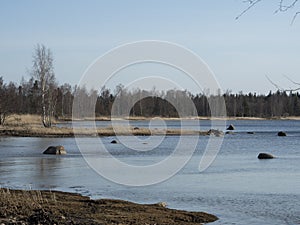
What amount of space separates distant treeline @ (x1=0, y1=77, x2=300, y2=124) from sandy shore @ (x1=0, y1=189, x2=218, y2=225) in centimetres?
5273

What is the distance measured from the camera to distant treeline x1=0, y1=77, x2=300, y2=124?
84719mm

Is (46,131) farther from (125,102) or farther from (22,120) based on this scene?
(125,102)

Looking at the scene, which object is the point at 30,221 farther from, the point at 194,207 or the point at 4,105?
the point at 4,105

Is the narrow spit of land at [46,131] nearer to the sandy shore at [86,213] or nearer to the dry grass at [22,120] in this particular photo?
the dry grass at [22,120]

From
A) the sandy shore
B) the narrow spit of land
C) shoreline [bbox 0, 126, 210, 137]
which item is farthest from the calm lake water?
the narrow spit of land

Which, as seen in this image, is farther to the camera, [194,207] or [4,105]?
[4,105]

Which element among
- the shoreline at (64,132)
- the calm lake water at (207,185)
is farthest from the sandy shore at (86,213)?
the shoreline at (64,132)

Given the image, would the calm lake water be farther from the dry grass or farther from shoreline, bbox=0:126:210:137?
the dry grass

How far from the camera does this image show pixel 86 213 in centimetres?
1536

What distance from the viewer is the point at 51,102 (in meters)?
77.4

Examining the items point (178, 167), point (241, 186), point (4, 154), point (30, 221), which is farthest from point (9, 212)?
point (4, 154)

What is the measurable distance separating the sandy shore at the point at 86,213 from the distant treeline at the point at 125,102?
5273cm

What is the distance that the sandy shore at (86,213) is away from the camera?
1351 cm

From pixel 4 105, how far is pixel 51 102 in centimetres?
655
